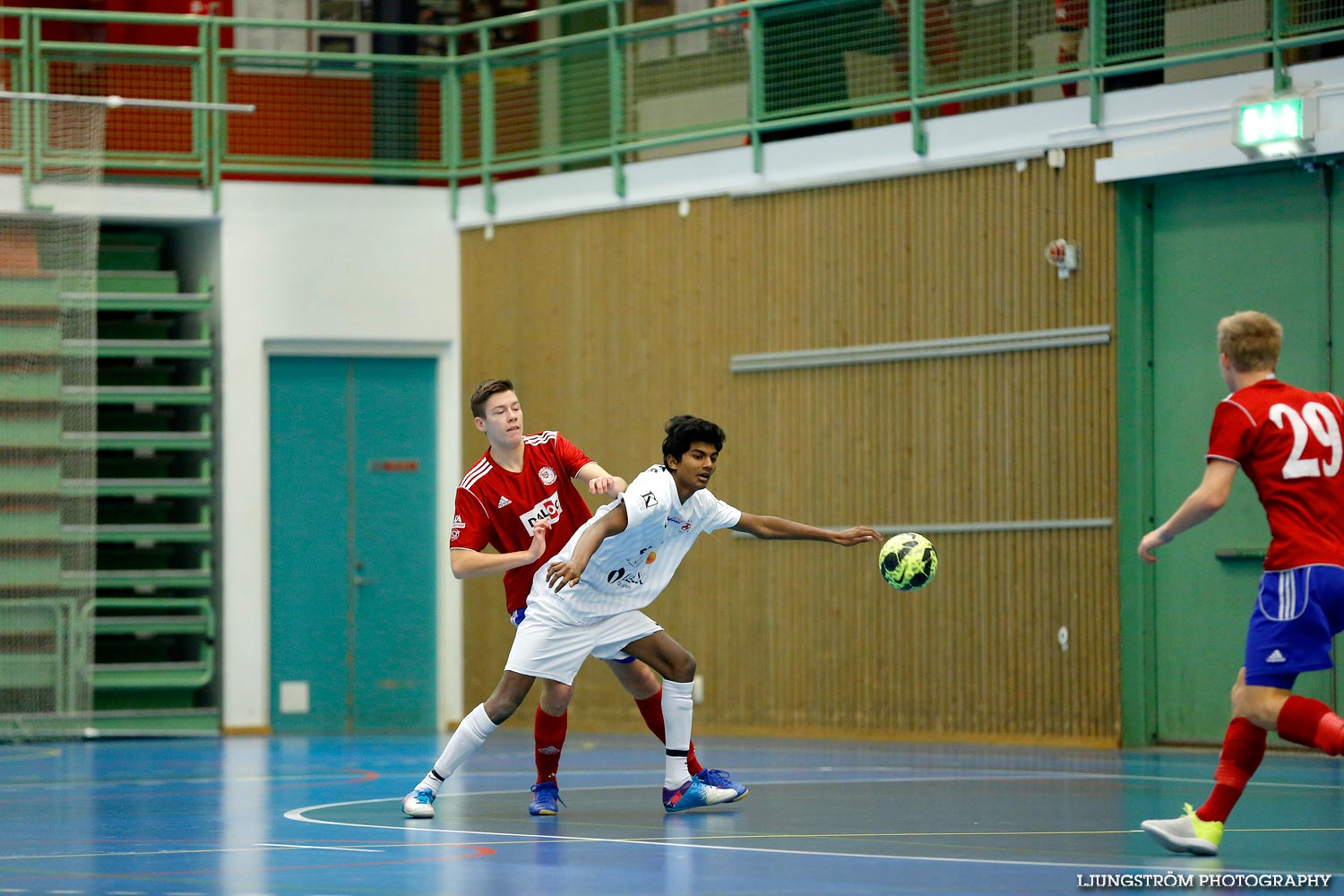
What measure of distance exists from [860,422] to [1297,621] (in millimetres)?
8549

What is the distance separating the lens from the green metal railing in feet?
45.6

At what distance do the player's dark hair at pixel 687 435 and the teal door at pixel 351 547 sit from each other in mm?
9553

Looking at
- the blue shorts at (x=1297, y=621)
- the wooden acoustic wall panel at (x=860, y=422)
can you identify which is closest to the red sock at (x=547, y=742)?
the blue shorts at (x=1297, y=621)

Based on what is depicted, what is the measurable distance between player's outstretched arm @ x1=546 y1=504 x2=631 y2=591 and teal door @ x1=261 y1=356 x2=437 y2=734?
30.9 ft

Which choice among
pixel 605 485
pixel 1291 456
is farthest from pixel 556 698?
pixel 1291 456

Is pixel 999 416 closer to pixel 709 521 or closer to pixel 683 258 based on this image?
pixel 683 258

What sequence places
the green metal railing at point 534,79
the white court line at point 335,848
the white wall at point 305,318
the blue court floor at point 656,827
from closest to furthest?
the blue court floor at point 656,827
the white court line at point 335,848
the green metal railing at point 534,79
the white wall at point 305,318

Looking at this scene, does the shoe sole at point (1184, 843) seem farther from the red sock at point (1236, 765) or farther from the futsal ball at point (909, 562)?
the futsal ball at point (909, 562)

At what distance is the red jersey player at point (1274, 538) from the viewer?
6.21m

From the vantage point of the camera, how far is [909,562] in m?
8.46

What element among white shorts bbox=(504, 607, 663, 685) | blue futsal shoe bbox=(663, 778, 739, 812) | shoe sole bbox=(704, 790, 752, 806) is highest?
white shorts bbox=(504, 607, 663, 685)

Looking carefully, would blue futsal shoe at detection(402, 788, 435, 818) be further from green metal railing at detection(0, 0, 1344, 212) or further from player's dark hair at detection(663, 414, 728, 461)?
green metal railing at detection(0, 0, 1344, 212)

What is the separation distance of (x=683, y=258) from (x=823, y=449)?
2256mm

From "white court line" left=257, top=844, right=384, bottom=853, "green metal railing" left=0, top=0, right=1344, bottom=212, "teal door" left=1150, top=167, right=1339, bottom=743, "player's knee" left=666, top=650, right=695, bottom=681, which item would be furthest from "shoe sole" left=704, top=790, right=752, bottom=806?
"green metal railing" left=0, top=0, right=1344, bottom=212
